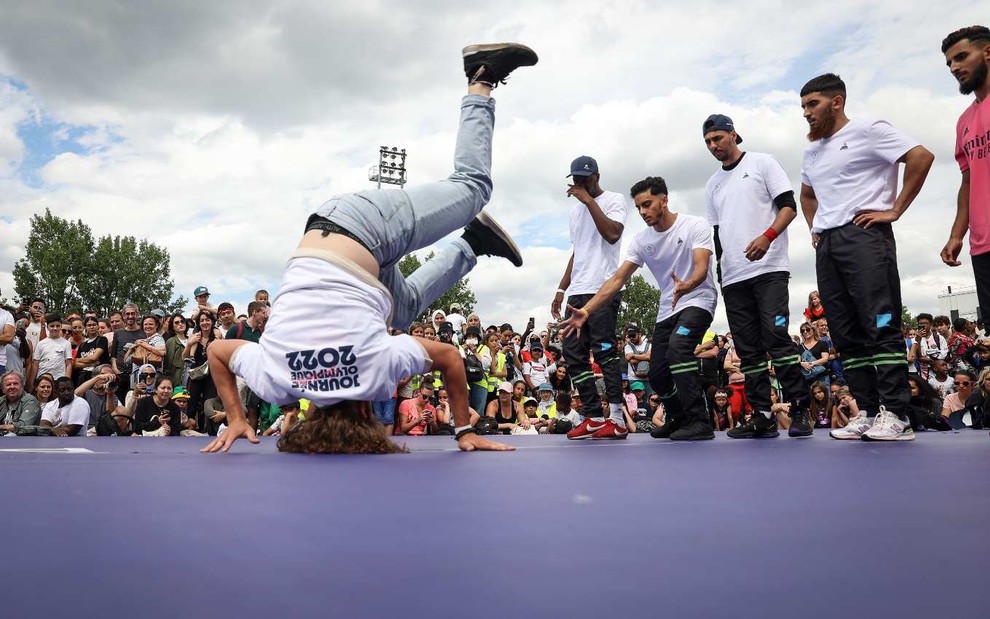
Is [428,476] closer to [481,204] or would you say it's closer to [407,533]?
[407,533]

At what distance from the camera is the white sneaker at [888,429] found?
143 inches

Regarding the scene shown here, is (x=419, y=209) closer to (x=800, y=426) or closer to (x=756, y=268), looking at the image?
(x=756, y=268)

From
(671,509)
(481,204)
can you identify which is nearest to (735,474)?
(671,509)

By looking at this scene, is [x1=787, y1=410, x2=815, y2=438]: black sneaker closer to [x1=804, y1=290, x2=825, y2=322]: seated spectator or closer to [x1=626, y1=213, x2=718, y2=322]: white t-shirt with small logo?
[x1=626, y1=213, x2=718, y2=322]: white t-shirt with small logo

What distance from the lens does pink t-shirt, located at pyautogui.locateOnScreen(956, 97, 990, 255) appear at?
3.41 m

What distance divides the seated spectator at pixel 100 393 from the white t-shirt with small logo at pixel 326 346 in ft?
20.3

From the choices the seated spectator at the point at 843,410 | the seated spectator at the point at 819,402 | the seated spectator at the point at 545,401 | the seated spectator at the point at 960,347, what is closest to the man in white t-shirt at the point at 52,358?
the seated spectator at the point at 545,401

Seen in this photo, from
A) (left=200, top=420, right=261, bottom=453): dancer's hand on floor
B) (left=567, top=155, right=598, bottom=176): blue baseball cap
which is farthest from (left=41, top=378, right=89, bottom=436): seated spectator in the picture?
(left=567, top=155, right=598, bottom=176): blue baseball cap

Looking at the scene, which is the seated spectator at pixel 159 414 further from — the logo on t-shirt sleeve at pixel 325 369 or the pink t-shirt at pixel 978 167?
the pink t-shirt at pixel 978 167

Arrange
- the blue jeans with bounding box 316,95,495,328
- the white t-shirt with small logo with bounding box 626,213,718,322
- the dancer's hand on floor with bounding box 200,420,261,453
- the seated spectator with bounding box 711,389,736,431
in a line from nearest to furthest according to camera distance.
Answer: the dancer's hand on floor with bounding box 200,420,261,453, the blue jeans with bounding box 316,95,495,328, the white t-shirt with small logo with bounding box 626,213,718,322, the seated spectator with bounding box 711,389,736,431

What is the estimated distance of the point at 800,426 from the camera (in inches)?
179

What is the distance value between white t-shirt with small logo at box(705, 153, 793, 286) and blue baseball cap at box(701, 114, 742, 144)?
244mm

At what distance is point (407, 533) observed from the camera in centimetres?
127

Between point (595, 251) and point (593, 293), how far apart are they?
341 mm
